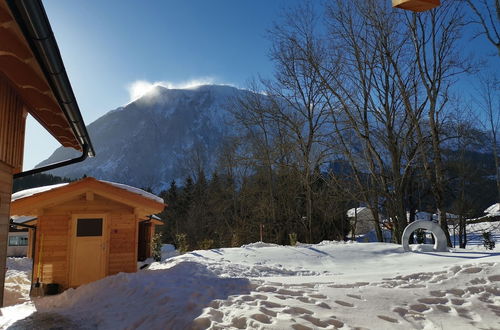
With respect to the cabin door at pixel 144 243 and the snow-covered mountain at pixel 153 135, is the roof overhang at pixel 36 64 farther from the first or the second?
the snow-covered mountain at pixel 153 135

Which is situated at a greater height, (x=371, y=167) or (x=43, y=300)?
(x=371, y=167)

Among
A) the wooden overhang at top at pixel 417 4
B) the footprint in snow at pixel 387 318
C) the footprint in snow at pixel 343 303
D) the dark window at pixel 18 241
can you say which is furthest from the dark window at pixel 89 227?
the dark window at pixel 18 241

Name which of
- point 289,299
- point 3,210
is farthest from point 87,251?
point 289,299

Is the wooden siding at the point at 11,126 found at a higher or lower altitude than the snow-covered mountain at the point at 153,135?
lower

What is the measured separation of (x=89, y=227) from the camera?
9602 mm

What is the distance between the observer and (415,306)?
14.4ft

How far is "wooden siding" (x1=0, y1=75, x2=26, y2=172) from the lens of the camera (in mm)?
4926

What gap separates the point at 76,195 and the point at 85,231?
1.02 metres

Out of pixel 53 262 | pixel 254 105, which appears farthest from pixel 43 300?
pixel 254 105

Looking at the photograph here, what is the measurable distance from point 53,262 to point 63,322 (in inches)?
167

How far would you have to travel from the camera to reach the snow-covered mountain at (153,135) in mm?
136500

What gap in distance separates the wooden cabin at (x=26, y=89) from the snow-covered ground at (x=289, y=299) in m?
1.79

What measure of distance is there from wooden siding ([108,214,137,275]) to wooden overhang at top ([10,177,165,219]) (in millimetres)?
495

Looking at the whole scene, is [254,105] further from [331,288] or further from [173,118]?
[173,118]
